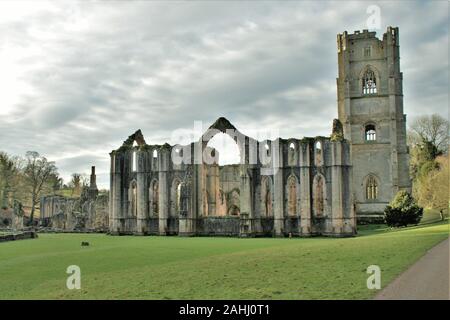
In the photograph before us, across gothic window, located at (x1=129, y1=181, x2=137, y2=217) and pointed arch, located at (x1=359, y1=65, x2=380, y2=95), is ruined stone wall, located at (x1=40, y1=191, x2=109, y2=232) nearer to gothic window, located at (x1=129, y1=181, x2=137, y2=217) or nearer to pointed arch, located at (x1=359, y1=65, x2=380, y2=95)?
gothic window, located at (x1=129, y1=181, x2=137, y2=217)

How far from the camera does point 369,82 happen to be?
60.5 metres

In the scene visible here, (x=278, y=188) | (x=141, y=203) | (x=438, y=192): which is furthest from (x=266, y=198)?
(x=438, y=192)

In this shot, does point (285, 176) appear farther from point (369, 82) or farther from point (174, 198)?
point (369, 82)

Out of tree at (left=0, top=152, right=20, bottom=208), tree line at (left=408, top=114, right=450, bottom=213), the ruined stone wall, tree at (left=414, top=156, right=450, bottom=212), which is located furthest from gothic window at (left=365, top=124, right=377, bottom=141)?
tree at (left=0, top=152, right=20, bottom=208)

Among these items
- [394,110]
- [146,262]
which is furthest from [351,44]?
[146,262]

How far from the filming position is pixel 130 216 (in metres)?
46.9

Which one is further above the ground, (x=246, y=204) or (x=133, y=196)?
(x=133, y=196)

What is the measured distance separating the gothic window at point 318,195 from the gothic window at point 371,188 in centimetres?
1907

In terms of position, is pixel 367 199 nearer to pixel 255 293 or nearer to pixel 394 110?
pixel 394 110

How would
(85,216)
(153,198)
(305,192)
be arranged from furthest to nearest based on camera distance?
(85,216) < (153,198) < (305,192)

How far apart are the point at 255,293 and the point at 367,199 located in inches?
1915

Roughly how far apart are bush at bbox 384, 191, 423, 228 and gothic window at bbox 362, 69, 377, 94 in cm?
2114

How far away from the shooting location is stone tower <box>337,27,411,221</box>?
57125mm

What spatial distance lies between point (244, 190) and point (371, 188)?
2322 cm
